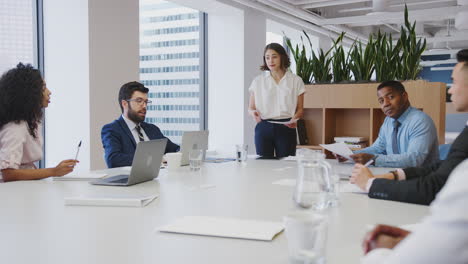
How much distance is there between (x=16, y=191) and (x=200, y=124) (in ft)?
17.6

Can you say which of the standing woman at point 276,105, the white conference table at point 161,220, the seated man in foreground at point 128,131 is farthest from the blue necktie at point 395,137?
the seated man in foreground at point 128,131

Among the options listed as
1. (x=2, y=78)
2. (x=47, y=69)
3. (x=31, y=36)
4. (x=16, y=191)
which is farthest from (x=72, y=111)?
(x=16, y=191)

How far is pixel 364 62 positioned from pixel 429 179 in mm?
3629

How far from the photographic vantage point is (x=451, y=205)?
540mm

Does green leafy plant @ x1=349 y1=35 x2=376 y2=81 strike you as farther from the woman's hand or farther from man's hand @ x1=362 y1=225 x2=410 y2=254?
man's hand @ x1=362 y1=225 x2=410 y2=254

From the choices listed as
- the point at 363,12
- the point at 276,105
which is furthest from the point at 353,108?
the point at 363,12

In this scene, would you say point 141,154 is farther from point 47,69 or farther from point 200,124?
point 200,124

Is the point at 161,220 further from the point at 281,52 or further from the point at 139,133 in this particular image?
the point at 281,52

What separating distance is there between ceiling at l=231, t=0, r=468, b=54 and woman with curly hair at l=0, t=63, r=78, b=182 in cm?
441

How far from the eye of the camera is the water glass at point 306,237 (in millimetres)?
879

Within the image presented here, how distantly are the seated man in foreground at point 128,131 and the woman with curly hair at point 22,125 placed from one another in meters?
0.50

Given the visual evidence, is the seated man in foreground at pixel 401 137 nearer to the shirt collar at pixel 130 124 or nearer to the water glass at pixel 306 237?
the shirt collar at pixel 130 124

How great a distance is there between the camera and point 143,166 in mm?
2121

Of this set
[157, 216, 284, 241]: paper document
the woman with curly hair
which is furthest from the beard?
[157, 216, 284, 241]: paper document
